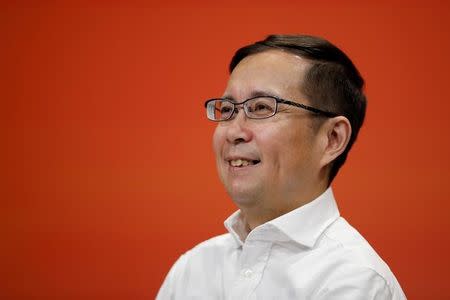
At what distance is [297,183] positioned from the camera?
3.88ft

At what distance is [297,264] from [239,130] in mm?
309

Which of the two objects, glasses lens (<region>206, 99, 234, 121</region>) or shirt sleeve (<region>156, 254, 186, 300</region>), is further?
shirt sleeve (<region>156, 254, 186, 300</region>)

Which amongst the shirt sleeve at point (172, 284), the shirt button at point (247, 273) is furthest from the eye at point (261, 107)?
the shirt sleeve at point (172, 284)

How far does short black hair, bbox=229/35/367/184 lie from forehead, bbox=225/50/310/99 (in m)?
0.02

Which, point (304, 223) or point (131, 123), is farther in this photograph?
point (131, 123)

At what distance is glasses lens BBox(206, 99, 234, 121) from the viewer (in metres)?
1.23

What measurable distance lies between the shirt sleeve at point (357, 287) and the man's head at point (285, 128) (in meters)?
0.22

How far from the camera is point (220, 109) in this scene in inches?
51.3

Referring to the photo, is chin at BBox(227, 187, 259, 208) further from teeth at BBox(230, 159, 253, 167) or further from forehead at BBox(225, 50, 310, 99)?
forehead at BBox(225, 50, 310, 99)

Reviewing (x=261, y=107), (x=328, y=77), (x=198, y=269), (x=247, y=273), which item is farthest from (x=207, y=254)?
(x=328, y=77)

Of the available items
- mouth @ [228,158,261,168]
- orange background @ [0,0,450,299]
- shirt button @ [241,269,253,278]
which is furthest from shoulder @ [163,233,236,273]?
orange background @ [0,0,450,299]

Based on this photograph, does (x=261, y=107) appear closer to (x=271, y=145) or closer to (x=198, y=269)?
(x=271, y=145)

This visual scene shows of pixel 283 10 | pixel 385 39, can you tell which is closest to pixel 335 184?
pixel 385 39

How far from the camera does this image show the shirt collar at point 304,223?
114cm
